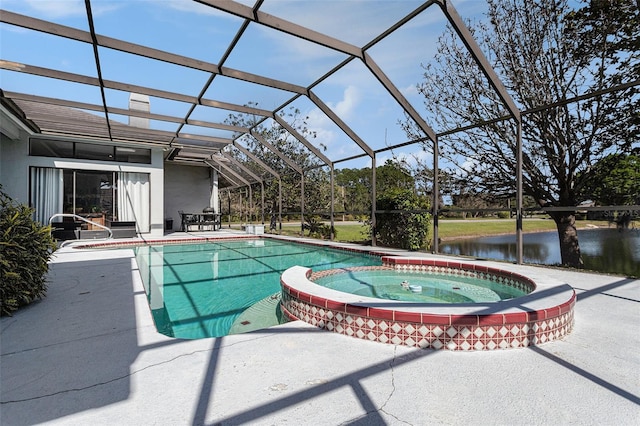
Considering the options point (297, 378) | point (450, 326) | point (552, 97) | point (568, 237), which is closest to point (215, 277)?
point (297, 378)

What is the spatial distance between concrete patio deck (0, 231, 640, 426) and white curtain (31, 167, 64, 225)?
31.1 ft

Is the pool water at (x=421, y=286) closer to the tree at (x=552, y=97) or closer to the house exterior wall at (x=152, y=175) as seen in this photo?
the tree at (x=552, y=97)

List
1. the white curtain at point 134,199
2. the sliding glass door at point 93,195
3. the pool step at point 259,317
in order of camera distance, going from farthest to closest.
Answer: the white curtain at point 134,199, the sliding glass door at point 93,195, the pool step at point 259,317

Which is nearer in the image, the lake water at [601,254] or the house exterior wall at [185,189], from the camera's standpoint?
the lake water at [601,254]

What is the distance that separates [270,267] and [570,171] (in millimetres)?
7767

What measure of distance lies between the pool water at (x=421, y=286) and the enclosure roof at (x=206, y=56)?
3.34 meters

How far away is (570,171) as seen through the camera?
8.09 metres

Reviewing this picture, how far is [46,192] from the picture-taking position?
34.3 feet

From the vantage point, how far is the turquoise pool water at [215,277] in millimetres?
3895

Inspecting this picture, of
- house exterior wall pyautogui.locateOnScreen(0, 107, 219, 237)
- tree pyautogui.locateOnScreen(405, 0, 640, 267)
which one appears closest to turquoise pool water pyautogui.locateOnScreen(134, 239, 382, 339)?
house exterior wall pyautogui.locateOnScreen(0, 107, 219, 237)

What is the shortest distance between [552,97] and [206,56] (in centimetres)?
842

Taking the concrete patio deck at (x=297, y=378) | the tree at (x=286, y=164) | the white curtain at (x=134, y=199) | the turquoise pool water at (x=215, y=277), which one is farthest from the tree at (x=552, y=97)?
the white curtain at (x=134, y=199)

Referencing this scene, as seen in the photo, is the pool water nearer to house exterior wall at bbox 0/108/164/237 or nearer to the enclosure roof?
the enclosure roof

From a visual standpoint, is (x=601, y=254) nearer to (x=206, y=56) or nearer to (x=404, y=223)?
(x=404, y=223)
